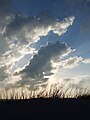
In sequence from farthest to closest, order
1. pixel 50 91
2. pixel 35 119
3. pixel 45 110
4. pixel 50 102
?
pixel 50 91 → pixel 50 102 → pixel 45 110 → pixel 35 119

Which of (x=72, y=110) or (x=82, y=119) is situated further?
(x=72, y=110)

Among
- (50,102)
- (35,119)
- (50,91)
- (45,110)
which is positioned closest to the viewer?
(35,119)

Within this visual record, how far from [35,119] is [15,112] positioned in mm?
516

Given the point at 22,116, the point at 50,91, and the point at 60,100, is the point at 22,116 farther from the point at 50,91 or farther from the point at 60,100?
the point at 50,91

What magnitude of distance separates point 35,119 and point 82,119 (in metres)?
0.92

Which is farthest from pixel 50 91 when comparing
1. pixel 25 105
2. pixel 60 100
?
pixel 25 105

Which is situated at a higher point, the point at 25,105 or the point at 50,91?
the point at 50,91

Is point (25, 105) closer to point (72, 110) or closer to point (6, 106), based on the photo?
A: point (6, 106)

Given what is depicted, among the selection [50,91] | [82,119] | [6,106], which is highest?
[50,91]

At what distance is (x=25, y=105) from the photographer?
6.68 meters

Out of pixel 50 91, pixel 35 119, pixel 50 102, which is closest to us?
pixel 35 119

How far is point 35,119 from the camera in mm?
5879

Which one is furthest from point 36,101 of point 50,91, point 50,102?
point 50,91

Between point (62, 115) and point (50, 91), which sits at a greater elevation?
point (50, 91)
